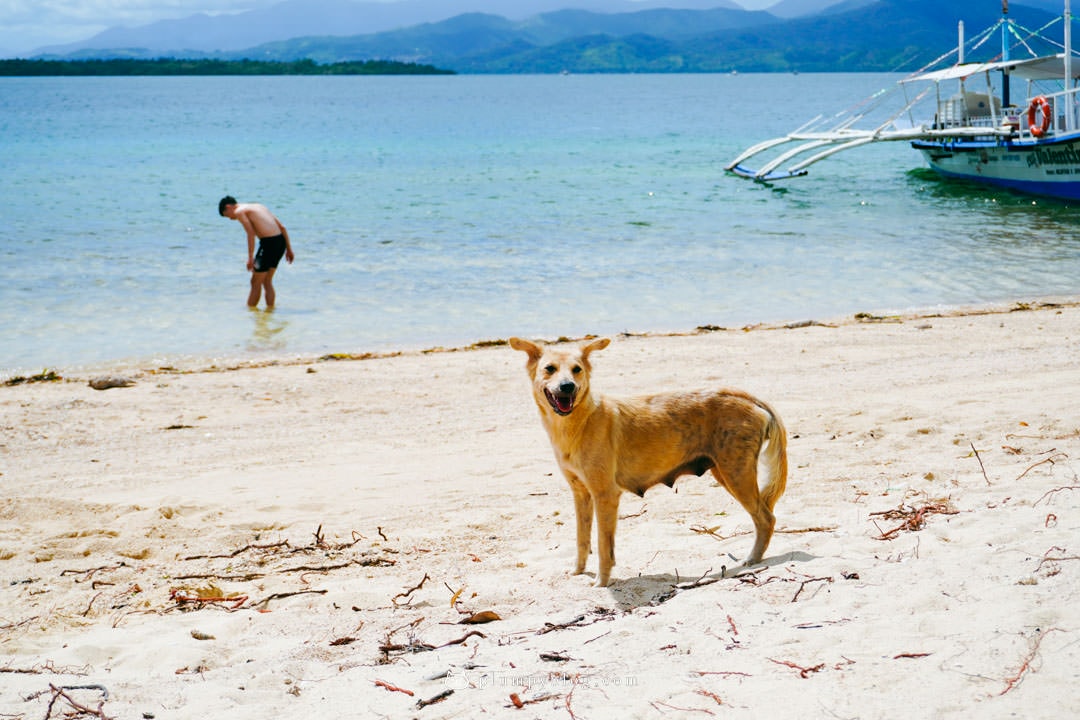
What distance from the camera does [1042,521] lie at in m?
4.80

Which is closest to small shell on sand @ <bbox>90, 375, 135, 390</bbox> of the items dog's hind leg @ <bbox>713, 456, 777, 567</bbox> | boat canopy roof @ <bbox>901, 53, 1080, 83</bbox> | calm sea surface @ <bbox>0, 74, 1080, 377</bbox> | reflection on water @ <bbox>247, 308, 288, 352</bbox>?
calm sea surface @ <bbox>0, 74, 1080, 377</bbox>

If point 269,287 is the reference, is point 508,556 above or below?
below

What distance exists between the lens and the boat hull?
93.0 feet

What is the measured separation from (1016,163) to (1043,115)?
2.64 metres

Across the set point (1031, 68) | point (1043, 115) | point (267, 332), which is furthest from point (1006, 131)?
point (267, 332)

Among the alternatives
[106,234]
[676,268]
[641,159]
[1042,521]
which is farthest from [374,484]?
[641,159]

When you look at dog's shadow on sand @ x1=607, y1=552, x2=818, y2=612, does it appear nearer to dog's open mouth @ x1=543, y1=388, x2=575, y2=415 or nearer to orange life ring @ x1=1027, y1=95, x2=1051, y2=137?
dog's open mouth @ x1=543, y1=388, x2=575, y2=415

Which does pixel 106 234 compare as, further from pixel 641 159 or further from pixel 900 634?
pixel 641 159

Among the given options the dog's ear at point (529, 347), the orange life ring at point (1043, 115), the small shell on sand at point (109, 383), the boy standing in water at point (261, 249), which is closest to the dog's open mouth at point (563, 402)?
the dog's ear at point (529, 347)

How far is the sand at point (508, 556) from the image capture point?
11.9 feet

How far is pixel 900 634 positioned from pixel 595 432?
6.44 ft

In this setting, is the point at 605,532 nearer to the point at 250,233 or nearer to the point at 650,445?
the point at 650,445

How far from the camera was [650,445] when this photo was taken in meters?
5.38

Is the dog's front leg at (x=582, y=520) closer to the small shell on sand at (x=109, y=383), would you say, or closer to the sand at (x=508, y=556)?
the sand at (x=508, y=556)
